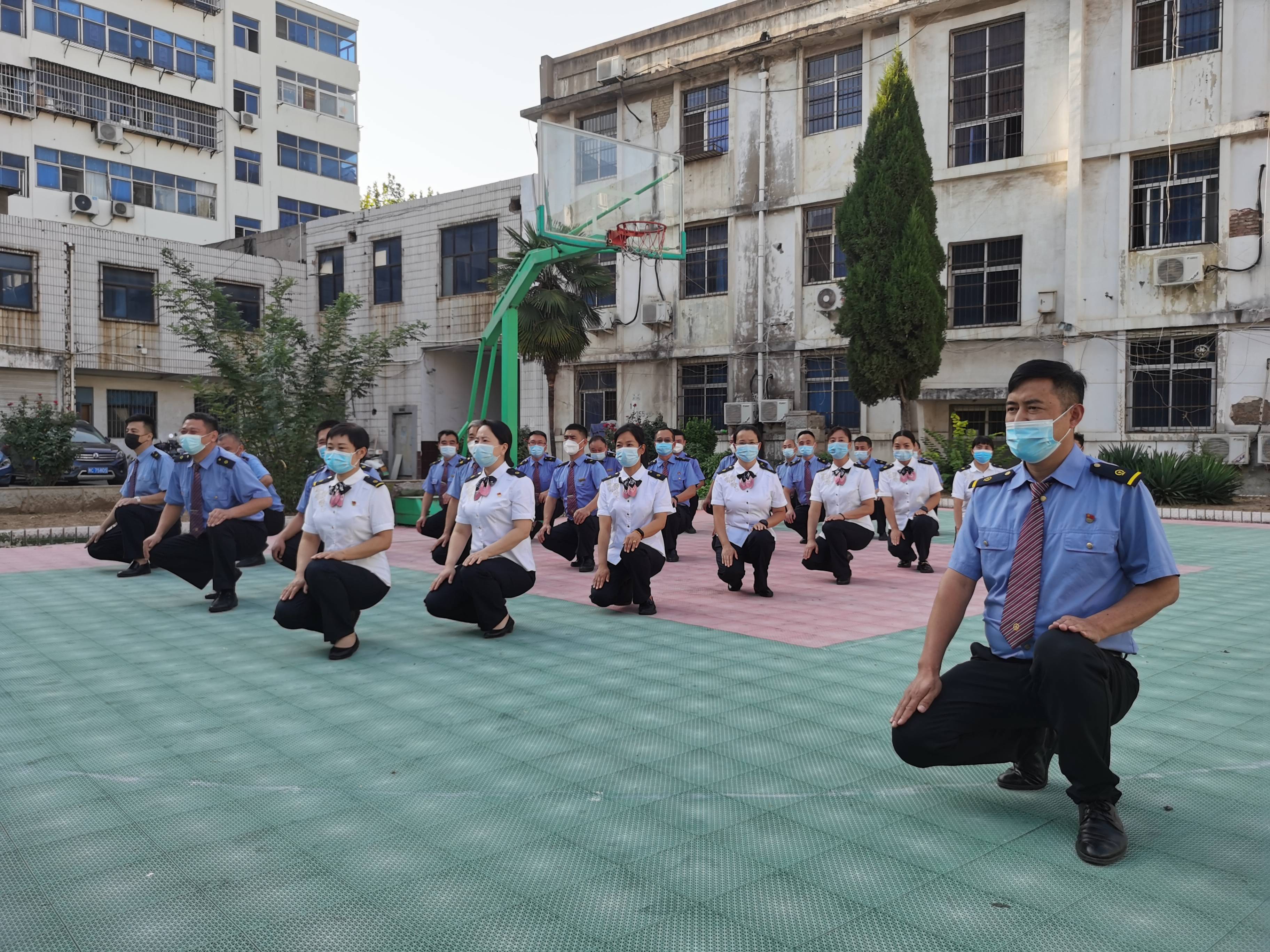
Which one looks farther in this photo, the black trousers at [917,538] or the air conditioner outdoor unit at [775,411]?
the air conditioner outdoor unit at [775,411]

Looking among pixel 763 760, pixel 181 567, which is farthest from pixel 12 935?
pixel 181 567

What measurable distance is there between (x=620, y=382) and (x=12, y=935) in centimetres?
2052

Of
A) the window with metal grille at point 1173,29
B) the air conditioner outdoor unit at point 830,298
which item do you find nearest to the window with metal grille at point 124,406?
the air conditioner outdoor unit at point 830,298

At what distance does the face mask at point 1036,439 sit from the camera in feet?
9.96

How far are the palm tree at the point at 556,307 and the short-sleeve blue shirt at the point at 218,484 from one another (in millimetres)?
11394

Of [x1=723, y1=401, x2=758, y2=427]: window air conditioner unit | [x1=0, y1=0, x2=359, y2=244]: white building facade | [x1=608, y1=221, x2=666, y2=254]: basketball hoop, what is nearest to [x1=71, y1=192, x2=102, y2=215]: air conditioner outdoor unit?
[x1=0, y1=0, x2=359, y2=244]: white building facade

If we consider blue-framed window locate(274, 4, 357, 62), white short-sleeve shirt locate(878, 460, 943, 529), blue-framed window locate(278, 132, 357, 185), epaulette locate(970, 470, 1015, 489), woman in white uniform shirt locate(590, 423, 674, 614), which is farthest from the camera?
blue-framed window locate(278, 132, 357, 185)

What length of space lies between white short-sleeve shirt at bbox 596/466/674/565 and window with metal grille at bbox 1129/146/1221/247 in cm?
1305

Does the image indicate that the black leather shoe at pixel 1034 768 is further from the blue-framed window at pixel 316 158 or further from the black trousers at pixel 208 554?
the blue-framed window at pixel 316 158

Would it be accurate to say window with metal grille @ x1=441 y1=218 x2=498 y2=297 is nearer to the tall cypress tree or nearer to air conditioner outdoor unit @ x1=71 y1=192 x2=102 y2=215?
the tall cypress tree

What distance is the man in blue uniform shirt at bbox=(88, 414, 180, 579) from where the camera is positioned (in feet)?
28.6

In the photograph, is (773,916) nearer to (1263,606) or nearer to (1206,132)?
(1263,606)

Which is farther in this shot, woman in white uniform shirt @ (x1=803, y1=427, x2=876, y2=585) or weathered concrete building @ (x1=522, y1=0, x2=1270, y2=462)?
weathered concrete building @ (x1=522, y1=0, x2=1270, y2=462)

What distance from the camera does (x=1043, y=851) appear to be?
113 inches
